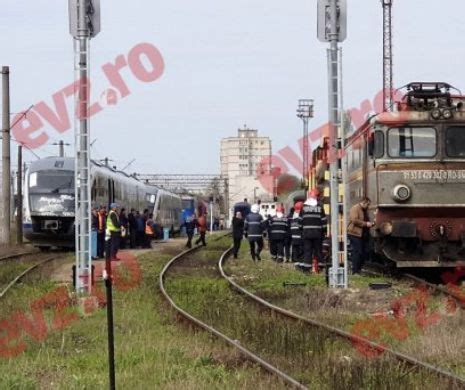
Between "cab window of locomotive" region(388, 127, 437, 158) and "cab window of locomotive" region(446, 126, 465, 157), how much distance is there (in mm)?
267

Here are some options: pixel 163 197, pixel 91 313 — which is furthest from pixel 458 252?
pixel 163 197

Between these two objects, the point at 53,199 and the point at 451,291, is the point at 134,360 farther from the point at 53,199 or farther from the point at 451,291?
the point at 53,199

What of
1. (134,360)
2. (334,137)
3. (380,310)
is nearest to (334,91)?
(334,137)

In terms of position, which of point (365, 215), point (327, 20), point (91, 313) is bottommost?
point (91, 313)

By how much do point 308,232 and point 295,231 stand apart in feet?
9.65

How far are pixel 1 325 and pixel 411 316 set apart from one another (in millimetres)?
5418

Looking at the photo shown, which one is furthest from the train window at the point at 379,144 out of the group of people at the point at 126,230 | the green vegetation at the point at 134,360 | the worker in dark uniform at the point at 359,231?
the group of people at the point at 126,230

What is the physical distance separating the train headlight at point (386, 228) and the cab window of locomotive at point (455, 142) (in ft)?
5.86

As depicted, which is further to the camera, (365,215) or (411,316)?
(365,215)

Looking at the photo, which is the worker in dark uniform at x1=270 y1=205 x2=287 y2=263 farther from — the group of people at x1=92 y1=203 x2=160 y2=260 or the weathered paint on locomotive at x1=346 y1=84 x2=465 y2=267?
the weathered paint on locomotive at x1=346 y1=84 x2=465 y2=267

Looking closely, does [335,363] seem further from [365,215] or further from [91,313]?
[365,215]

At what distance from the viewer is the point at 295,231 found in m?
21.5

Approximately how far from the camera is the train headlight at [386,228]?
16.1 metres

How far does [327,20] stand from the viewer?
51.0 feet
